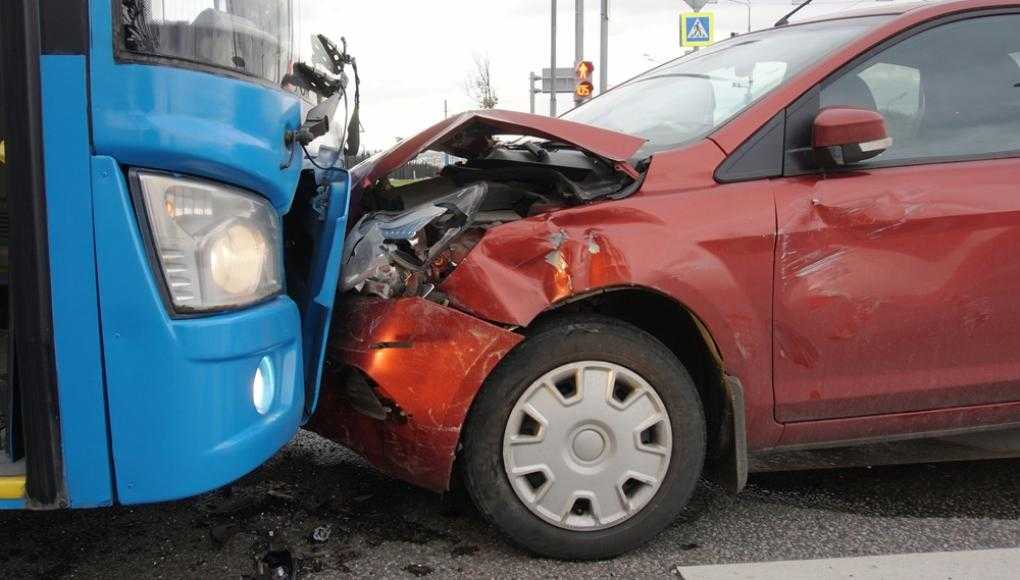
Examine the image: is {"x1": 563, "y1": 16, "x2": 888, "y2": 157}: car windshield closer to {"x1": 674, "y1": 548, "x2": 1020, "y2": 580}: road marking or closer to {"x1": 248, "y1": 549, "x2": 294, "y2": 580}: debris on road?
{"x1": 674, "y1": 548, "x2": 1020, "y2": 580}: road marking

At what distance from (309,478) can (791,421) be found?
1.82 m

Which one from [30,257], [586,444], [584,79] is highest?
[584,79]

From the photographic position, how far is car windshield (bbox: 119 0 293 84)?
1.73 meters

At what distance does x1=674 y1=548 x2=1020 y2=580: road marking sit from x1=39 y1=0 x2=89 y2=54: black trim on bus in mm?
2075

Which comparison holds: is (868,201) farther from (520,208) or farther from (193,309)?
(193,309)

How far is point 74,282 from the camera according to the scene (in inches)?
68.1

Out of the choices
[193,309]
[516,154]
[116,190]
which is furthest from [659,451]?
[116,190]

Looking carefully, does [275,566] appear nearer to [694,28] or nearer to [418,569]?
[418,569]

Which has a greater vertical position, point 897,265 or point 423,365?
point 897,265

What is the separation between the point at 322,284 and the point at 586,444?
0.91 meters

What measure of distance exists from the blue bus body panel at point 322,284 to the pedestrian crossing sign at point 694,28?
13671 millimetres

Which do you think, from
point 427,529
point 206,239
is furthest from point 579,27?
point 206,239

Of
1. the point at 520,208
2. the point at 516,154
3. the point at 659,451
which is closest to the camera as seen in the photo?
the point at 659,451

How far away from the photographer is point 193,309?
5.96 feet
